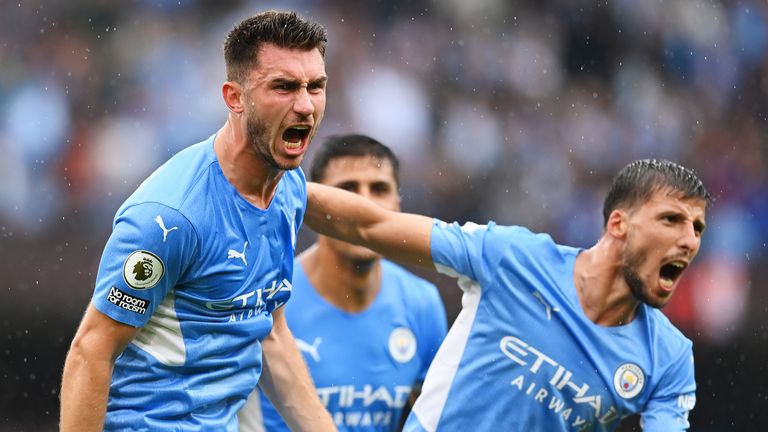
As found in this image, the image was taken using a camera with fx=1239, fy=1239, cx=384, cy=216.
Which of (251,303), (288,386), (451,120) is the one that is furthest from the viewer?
(451,120)

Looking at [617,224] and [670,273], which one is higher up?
[617,224]

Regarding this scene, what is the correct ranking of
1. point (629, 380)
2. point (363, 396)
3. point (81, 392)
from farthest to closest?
point (363, 396) < point (629, 380) < point (81, 392)

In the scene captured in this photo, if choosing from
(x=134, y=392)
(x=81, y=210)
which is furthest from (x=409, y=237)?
(x=81, y=210)

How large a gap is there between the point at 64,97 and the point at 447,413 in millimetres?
6341

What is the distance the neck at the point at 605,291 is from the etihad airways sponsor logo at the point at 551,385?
289mm

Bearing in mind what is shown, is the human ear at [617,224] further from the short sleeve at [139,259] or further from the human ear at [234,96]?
the short sleeve at [139,259]

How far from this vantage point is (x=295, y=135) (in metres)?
4.21

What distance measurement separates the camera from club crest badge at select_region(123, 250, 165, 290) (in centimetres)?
381

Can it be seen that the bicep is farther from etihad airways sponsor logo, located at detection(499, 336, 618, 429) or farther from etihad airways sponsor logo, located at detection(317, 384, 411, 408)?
etihad airways sponsor logo, located at detection(317, 384, 411, 408)

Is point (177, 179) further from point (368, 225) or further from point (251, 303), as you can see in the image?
point (368, 225)

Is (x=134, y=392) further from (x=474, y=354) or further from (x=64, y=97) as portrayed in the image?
(x=64, y=97)

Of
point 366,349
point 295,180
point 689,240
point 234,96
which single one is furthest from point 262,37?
point 366,349

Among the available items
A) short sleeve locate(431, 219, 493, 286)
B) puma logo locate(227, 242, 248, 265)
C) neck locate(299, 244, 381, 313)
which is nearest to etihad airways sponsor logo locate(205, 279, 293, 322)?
puma logo locate(227, 242, 248, 265)

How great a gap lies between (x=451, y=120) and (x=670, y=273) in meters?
6.74
